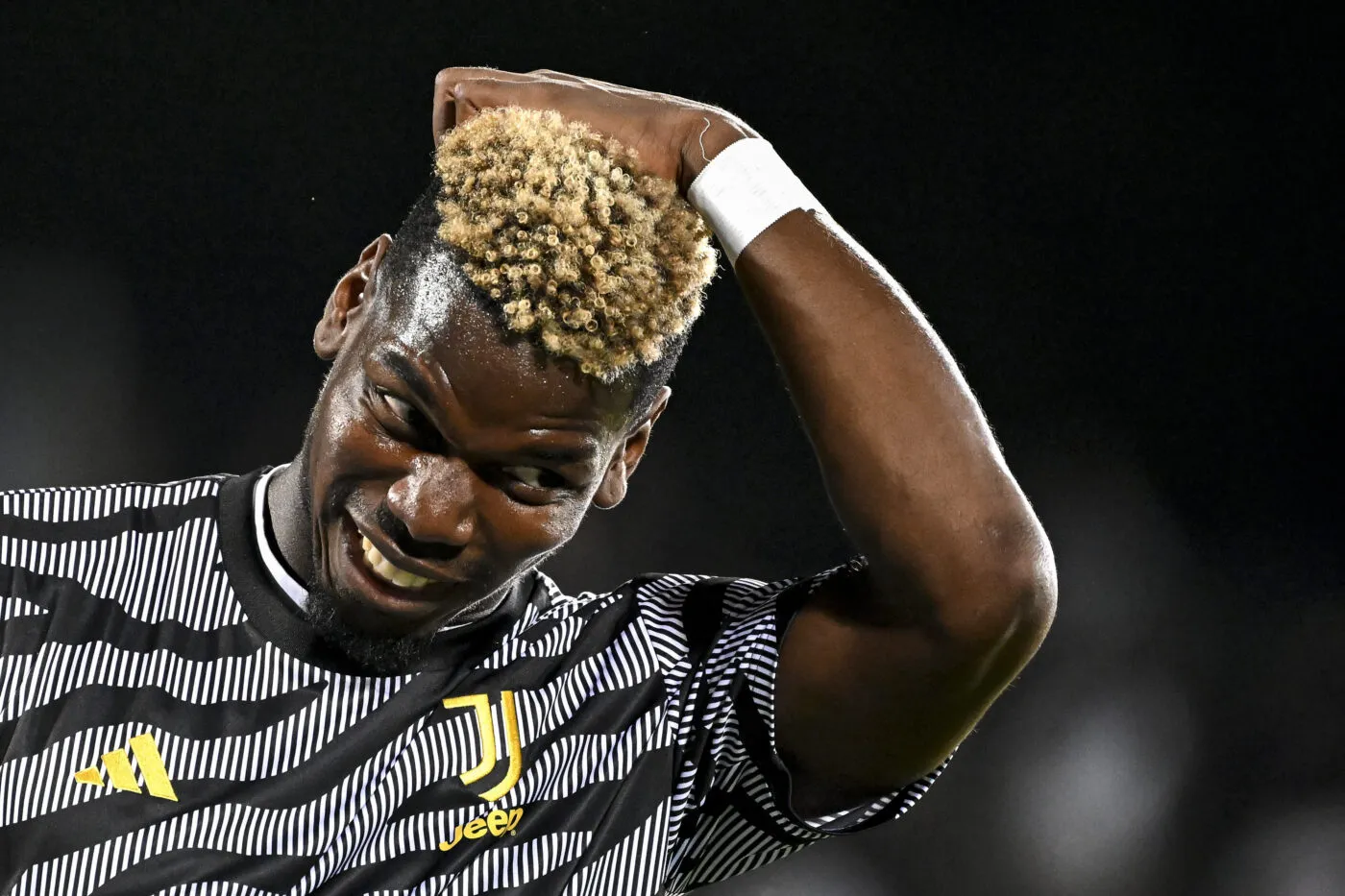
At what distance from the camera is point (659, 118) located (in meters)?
0.98

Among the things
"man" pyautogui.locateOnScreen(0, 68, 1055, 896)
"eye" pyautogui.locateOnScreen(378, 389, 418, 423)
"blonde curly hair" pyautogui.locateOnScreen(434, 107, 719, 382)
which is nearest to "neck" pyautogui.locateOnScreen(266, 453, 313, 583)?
"man" pyautogui.locateOnScreen(0, 68, 1055, 896)

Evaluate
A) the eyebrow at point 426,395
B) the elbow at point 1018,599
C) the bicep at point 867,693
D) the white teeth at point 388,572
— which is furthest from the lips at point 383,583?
the elbow at point 1018,599

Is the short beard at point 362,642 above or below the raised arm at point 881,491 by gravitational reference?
below

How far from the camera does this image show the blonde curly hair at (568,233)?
0.93m

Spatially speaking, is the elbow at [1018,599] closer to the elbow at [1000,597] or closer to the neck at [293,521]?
the elbow at [1000,597]

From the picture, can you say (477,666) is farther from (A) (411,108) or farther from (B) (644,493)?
(A) (411,108)

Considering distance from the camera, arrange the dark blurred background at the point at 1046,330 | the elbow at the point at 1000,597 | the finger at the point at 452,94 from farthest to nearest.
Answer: the dark blurred background at the point at 1046,330
the finger at the point at 452,94
the elbow at the point at 1000,597

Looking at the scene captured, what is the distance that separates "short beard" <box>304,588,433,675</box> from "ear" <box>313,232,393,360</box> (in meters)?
0.18

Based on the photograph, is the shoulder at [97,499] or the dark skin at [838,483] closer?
the dark skin at [838,483]

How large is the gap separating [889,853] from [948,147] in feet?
3.00

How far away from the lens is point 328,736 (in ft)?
3.38

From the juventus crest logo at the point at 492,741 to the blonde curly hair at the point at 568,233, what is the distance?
27cm

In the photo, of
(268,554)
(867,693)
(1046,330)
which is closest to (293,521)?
(268,554)

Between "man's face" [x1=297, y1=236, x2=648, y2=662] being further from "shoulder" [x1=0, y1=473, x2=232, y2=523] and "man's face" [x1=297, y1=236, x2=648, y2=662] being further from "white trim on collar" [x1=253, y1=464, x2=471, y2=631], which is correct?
"shoulder" [x1=0, y1=473, x2=232, y2=523]
